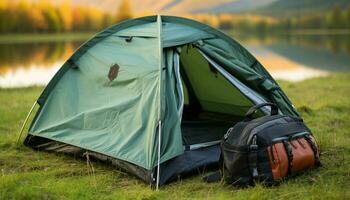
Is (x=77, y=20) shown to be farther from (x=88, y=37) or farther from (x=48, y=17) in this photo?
(x=88, y=37)

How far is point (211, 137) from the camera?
22.5 feet

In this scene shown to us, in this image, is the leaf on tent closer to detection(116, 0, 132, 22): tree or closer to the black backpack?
the black backpack

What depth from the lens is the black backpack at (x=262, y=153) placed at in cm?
495

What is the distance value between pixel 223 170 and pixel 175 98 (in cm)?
106

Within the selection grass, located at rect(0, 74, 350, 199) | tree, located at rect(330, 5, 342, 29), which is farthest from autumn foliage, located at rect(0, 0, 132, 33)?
grass, located at rect(0, 74, 350, 199)

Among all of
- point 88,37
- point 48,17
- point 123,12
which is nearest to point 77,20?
point 123,12

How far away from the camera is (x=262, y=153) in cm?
495

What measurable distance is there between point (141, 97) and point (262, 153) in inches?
65.6

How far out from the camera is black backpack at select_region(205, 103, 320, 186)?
4945 millimetres

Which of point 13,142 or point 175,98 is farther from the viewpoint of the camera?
Answer: point 13,142

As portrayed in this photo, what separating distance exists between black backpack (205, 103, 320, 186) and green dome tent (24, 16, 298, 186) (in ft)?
2.07

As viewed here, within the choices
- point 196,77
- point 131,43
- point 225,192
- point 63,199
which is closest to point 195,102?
point 196,77

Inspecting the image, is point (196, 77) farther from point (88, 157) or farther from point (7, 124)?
point (7, 124)

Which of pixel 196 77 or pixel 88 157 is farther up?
pixel 196 77
